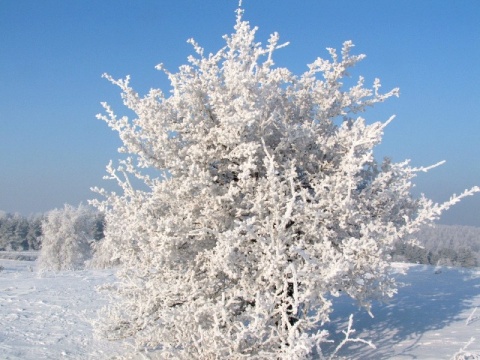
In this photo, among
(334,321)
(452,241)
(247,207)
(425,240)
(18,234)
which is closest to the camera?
(247,207)

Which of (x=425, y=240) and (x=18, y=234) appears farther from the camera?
(x=425, y=240)

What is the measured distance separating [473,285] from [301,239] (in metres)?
15.7

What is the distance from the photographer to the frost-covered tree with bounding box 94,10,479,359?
6766mm

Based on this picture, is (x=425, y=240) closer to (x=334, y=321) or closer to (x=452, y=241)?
(x=452, y=241)

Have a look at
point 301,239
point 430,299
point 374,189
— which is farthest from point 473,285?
point 301,239

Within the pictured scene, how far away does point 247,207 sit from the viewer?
24.6 ft

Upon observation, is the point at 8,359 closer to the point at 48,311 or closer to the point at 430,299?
the point at 48,311

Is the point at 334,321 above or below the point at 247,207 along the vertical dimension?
below

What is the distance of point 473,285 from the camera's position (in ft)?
65.0

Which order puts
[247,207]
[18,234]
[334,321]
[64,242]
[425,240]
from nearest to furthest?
[247,207] < [334,321] < [64,242] < [18,234] < [425,240]

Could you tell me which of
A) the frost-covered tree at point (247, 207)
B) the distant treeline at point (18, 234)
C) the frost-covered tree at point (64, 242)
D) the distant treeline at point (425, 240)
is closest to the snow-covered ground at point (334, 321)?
the frost-covered tree at point (247, 207)

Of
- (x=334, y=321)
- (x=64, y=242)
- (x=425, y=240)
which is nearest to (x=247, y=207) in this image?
(x=334, y=321)

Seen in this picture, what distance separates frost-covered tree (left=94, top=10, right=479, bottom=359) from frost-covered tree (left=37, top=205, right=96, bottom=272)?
37871 millimetres

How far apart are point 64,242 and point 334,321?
3684 centimetres
